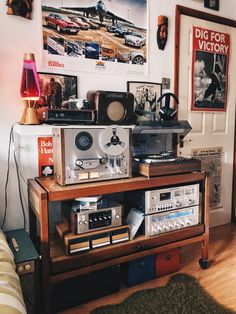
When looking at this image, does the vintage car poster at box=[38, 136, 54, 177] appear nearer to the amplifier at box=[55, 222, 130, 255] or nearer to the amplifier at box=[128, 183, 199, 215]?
the amplifier at box=[55, 222, 130, 255]

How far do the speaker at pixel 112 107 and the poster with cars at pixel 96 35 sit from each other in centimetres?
30

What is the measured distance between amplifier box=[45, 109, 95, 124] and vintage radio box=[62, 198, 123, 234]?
489mm

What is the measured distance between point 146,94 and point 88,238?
4.05 feet

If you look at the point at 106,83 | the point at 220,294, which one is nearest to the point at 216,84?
the point at 106,83

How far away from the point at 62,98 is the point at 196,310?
1.55m

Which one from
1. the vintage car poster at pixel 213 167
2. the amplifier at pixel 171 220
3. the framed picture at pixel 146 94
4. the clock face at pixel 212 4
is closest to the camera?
the amplifier at pixel 171 220

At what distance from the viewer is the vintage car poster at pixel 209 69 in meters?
2.45

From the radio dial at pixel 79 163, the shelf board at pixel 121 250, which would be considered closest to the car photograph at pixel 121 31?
the radio dial at pixel 79 163

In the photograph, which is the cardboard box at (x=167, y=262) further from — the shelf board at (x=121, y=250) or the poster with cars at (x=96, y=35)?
the poster with cars at (x=96, y=35)

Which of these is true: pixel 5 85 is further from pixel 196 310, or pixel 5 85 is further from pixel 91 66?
pixel 196 310

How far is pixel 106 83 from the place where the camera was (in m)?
2.04

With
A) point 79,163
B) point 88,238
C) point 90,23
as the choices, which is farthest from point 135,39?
point 88,238

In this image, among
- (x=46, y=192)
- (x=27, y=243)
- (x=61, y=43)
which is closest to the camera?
(x=46, y=192)

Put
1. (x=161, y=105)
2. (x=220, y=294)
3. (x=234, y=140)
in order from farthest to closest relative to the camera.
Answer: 1. (x=234, y=140)
2. (x=161, y=105)
3. (x=220, y=294)
